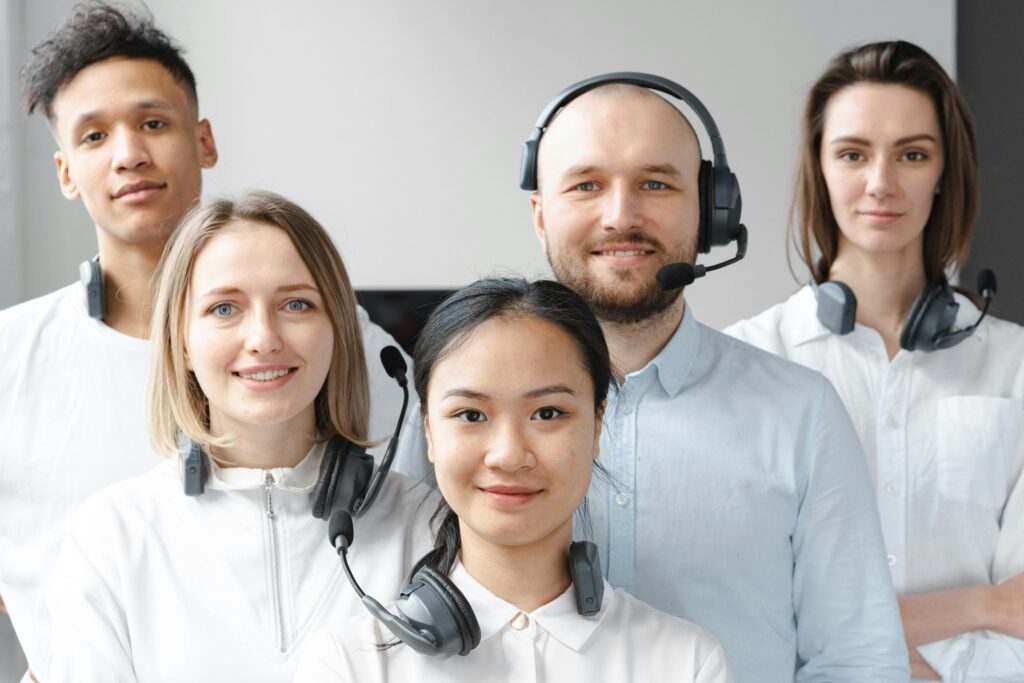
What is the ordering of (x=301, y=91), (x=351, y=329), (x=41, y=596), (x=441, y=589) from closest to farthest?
1. (x=441, y=589)
2. (x=351, y=329)
3. (x=41, y=596)
4. (x=301, y=91)

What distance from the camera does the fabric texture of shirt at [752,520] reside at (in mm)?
1827

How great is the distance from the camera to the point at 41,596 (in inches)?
88.4

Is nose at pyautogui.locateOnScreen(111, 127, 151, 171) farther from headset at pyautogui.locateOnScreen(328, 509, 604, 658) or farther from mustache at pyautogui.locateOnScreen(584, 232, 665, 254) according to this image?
headset at pyautogui.locateOnScreen(328, 509, 604, 658)

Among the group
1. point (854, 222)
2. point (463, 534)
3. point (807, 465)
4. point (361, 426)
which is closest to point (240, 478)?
point (361, 426)

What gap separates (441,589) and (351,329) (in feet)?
1.83

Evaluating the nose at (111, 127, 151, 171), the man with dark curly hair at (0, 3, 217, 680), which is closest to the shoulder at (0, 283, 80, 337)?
the man with dark curly hair at (0, 3, 217, 680)

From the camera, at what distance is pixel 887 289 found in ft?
8.26

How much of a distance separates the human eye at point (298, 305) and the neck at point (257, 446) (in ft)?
0.62

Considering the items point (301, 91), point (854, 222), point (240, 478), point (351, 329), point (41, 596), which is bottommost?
point (41, 596)

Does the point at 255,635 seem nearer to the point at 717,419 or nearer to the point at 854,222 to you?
the point at 717,419

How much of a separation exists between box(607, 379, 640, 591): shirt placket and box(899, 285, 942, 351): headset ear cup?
77 cm

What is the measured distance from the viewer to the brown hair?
97.7 inches

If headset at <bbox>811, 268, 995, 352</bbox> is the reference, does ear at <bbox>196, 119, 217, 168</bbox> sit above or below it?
above

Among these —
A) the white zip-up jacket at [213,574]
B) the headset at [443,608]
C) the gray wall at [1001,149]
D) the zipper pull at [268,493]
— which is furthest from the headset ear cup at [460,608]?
the gray wall at [1001,149]
